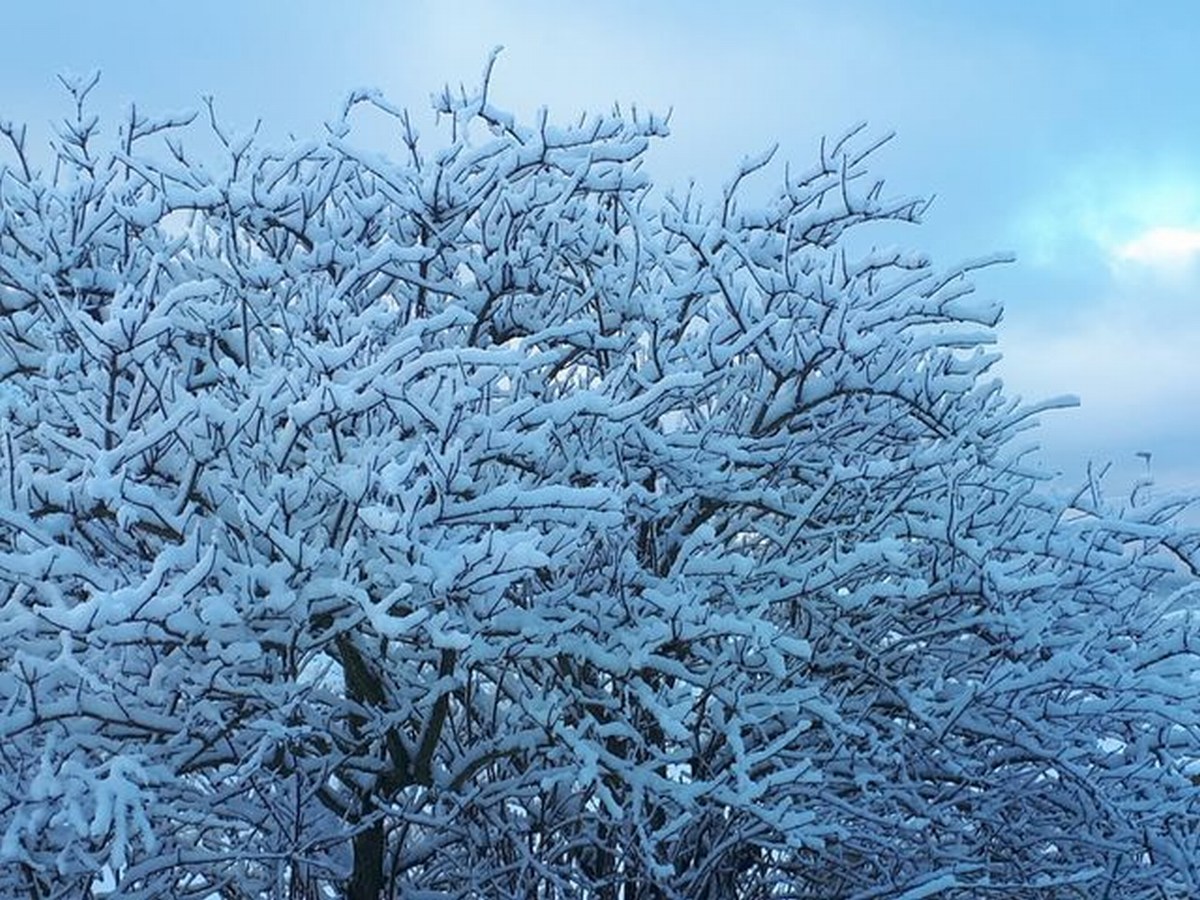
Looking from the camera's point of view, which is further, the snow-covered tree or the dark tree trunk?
the dark tree trunk

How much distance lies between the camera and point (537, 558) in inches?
166

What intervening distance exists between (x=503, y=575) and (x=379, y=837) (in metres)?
2.37

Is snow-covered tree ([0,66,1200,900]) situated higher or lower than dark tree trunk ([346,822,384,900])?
higher

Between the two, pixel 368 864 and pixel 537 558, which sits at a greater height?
pixel 537 558

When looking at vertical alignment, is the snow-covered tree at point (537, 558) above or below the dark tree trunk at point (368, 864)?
above

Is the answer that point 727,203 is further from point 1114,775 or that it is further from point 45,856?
point 45,856

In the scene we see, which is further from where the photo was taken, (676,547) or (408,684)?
(676,547)

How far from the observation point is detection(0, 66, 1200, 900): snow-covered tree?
15.5ft

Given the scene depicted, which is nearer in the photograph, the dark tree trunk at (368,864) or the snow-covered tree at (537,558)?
the snow-covered tree at (537,558)

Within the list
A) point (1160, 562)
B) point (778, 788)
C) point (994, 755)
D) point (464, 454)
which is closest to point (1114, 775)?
point (994, 755)

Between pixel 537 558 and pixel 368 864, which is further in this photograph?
pixel 368 864

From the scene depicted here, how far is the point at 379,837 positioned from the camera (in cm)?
625

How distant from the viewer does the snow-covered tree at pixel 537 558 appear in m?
4.72

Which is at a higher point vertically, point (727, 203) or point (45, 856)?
point (727, 203)
